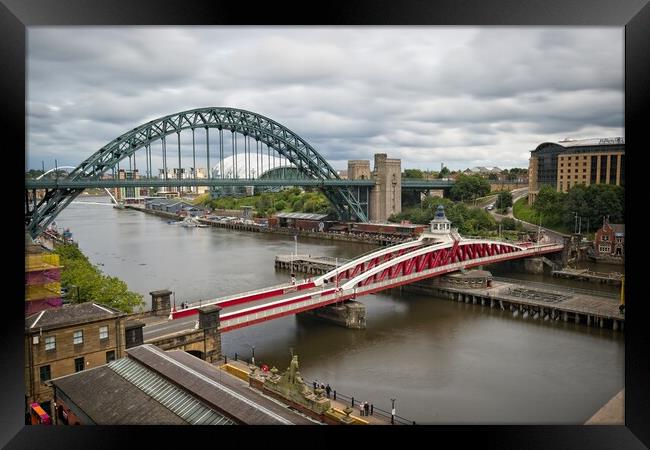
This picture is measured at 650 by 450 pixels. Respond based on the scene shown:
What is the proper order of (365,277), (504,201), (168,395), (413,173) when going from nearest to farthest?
(168,395)
(365,277)
(504,201)
(413,173)

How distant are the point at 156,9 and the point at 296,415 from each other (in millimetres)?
3236

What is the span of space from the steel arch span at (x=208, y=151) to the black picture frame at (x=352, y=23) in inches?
317

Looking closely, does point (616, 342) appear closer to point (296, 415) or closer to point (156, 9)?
point (296, 415)

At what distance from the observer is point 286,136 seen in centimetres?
2698

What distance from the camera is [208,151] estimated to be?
60.2 feet

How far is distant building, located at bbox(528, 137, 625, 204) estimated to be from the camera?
17.1m

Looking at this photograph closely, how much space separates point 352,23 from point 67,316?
4070 mm

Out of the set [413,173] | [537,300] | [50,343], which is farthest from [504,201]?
[50,343]

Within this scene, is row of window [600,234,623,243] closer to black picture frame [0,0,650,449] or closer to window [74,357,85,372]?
black picture frame [0,0,650,449]

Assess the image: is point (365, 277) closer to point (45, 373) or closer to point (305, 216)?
point (45, 373)

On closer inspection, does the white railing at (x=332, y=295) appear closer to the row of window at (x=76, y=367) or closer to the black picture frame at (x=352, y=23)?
the row of window at (x=76, y=367)

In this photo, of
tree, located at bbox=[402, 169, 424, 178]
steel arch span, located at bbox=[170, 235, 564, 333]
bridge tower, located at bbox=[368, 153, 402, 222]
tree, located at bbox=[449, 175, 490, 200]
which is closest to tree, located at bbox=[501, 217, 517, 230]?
steel arch span, located at bbox=[170, 235, 564, 333]

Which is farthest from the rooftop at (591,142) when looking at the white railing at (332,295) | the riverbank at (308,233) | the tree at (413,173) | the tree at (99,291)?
the tree at (413,173)
